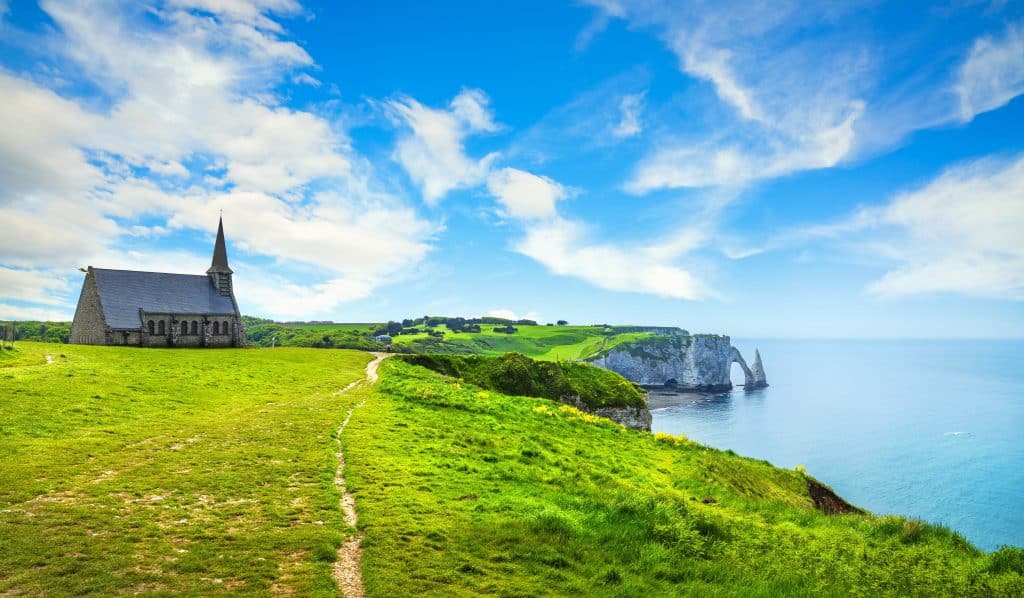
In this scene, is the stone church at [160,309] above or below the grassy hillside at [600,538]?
above

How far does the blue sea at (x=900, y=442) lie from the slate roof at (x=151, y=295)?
99338mm

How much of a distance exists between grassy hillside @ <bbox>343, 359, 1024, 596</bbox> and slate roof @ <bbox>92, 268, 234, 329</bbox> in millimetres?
57954

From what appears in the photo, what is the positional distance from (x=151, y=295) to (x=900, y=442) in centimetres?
14215

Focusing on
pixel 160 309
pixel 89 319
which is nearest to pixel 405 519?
pixel 160 309

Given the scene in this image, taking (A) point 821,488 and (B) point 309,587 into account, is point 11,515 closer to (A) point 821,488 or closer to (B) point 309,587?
(B) point 309,587

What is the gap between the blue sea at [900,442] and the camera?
68062mm

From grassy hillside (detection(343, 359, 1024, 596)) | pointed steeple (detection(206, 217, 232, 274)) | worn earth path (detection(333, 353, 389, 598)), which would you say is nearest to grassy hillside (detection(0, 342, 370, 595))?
worn earth path (detection(333, 353, 389, 598))

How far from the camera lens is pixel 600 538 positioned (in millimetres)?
11680

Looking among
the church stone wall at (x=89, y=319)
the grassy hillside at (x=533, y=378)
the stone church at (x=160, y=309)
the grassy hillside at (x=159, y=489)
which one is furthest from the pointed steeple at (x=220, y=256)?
the grassy hillside at (x=159, y=489)

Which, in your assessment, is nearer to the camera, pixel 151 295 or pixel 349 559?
pixel 349 559

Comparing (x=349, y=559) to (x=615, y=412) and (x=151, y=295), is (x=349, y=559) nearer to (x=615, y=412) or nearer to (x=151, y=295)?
(x=615, y=412)

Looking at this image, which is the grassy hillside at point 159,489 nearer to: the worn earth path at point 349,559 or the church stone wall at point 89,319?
the worn earth path at point 349,559

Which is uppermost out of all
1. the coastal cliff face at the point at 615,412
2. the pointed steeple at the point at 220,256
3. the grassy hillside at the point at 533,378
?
the pointed steeple at the point at 220,256

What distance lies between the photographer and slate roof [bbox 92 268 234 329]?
60.4 meters
